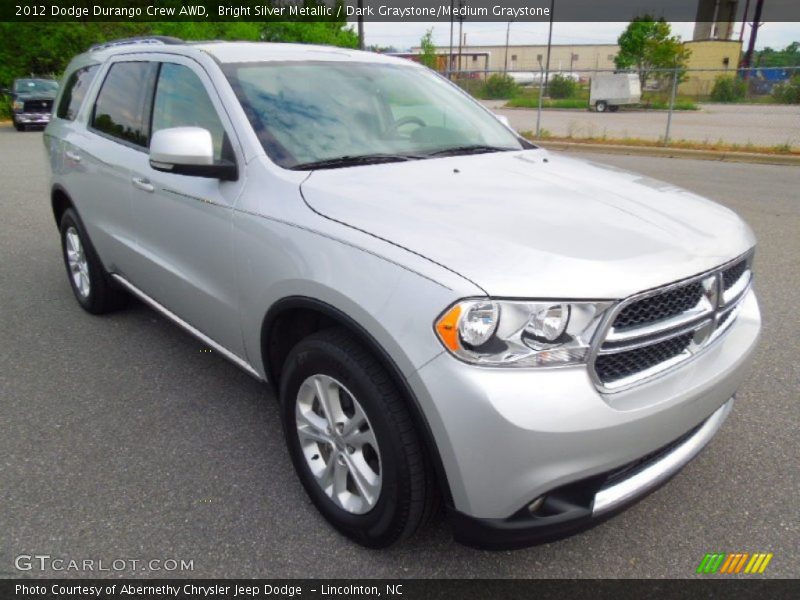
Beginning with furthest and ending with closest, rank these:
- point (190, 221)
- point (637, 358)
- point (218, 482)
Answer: point (190, 221)
point (218, 482)
point (637, 358)

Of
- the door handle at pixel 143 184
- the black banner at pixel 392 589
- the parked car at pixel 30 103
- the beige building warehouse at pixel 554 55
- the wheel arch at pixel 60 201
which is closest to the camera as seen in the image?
the black banner at pixel 392 589

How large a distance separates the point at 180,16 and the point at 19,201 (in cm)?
2766

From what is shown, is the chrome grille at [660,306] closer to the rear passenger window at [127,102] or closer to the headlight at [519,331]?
the headlight at [519,331]

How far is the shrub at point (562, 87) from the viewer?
1265 inches

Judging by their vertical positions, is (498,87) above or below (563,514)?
above

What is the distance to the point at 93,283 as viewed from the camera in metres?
4.40

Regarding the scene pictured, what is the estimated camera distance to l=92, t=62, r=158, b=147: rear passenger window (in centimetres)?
352

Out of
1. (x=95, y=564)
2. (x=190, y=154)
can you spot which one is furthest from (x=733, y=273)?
(x=95, y=564)

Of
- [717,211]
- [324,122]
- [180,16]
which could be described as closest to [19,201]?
[324,122]

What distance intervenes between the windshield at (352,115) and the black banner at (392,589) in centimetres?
161

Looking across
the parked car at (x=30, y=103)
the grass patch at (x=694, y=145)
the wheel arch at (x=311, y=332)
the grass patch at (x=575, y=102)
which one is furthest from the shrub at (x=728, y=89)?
the wheel arch at (x=311, y=332)

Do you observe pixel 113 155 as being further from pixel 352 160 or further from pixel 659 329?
pixel 659 329

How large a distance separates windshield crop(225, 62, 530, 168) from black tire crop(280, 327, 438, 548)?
86 centimetres

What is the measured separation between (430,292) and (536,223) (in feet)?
1.81
